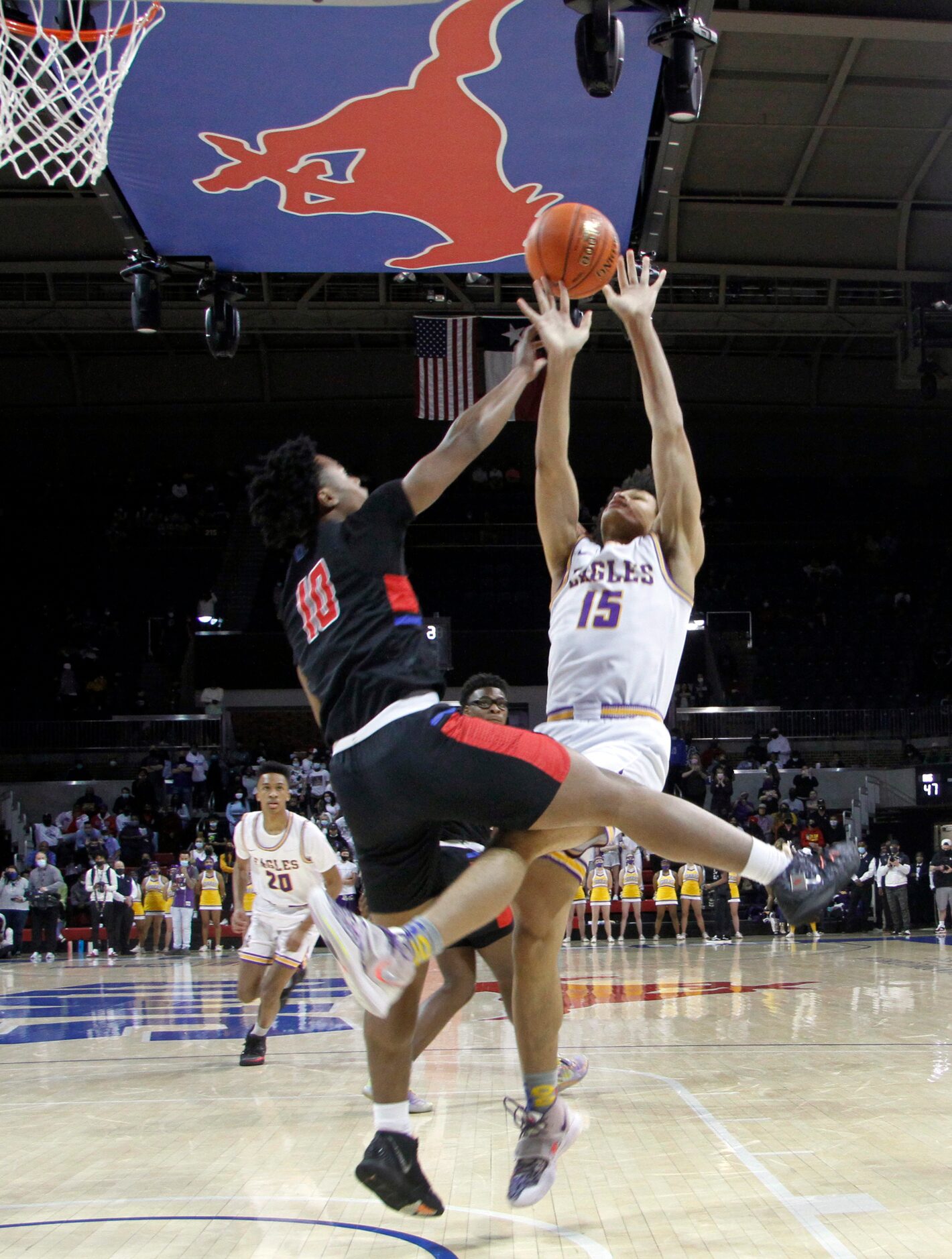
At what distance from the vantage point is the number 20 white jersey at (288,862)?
7758 millimetres

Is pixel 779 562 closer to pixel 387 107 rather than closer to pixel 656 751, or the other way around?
pixel 387 107

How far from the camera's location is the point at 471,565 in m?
28.2

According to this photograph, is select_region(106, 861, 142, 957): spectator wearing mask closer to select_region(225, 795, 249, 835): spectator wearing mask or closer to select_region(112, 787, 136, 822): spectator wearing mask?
select_region(225, 795, 249, 835): spectator wearing mask

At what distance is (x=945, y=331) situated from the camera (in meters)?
17.4

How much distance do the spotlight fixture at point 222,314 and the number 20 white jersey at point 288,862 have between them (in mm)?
6500

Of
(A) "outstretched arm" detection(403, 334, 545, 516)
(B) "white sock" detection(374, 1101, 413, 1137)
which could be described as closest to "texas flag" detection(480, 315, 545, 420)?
(A) "outstretched arm" detection(403, 334, 545, 516)

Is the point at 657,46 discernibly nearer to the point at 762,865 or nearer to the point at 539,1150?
the point at 762,865

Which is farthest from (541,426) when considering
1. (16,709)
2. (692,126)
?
(16,709)

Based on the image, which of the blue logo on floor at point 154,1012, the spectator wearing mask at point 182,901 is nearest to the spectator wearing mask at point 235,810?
the spectator wearing mask at point 182,901

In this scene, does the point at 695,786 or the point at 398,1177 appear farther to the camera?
the point at 695,786

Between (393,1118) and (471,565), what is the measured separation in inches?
975

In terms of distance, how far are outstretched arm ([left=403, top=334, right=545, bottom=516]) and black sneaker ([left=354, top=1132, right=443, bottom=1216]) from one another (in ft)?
5.84

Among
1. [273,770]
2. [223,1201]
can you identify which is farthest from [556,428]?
[273,770]

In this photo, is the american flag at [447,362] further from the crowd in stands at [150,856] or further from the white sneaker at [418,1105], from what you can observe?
the white sneaker at [418,1105]
